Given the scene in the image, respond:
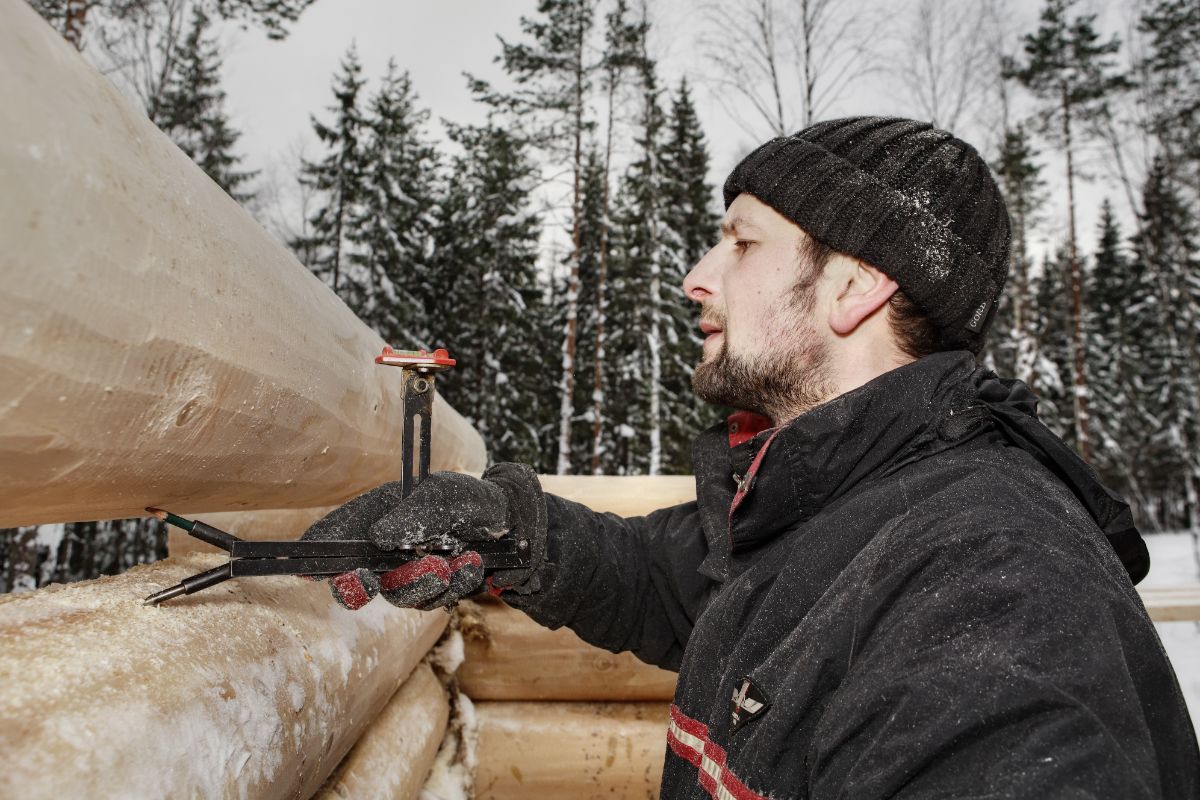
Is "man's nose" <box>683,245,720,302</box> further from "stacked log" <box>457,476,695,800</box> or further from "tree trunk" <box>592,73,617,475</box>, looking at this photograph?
"tree trunk" <box>592,73,617,475</box>

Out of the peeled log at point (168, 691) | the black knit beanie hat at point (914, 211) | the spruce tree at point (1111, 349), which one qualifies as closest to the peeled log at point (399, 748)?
the peeled log at point (168, 691)

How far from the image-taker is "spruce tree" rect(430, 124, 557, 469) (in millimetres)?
15430

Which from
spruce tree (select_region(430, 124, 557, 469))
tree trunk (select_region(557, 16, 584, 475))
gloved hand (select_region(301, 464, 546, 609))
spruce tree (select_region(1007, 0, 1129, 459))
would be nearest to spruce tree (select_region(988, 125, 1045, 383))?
spruce tree (select_region(1007, 0, 1129, 459))

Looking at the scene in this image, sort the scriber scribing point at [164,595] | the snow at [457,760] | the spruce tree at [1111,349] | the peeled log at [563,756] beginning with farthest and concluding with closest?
the spruce tree at [1111,349]
the peeled log at [563,756]
the snow at [457,760]
the scriber scribing point at [164,595]

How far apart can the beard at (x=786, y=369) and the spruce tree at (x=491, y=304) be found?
1330 cm

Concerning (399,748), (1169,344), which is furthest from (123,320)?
(1169,344)

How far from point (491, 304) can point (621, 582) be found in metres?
14.5

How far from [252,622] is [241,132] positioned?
757 inches

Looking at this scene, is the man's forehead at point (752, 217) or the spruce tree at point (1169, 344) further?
the spruce tree at point (1169, 344)

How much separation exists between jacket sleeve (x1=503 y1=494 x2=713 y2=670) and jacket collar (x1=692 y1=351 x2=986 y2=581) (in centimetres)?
49

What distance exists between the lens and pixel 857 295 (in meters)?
1.62

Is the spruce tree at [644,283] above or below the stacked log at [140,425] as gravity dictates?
above

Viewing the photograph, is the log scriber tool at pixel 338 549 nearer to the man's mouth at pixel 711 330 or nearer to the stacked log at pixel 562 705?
the man's mouth at pixel 711 330

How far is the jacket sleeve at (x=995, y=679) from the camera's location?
74 centimetres
